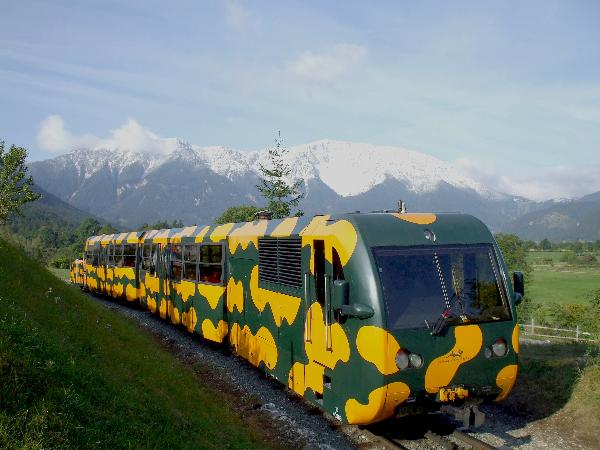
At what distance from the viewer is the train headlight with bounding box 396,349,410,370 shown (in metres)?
7.46

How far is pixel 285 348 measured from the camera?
1024cm

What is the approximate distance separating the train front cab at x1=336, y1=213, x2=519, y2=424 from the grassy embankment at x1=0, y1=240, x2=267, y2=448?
2.40 meters

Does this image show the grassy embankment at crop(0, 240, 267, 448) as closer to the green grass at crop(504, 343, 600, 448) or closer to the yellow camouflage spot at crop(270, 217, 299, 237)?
the yellow camouflage spot at crop(270, 217, 299, 237)

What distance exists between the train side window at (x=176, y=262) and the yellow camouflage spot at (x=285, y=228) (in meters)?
7.38

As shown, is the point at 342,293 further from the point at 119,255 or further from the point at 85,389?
the point at 119,255

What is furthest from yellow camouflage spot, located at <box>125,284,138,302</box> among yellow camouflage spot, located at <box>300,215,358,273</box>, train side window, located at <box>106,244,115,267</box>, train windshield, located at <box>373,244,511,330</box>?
train windshield, located at <box>373,244,511,330</box>

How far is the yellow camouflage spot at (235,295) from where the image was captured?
12.7 metres

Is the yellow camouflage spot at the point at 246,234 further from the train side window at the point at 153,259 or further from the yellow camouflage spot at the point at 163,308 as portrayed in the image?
the train side window at the point at 153,259

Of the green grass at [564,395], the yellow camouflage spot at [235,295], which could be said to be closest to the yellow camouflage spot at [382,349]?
the green grass at [564,395]

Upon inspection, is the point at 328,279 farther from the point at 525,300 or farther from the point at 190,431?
the point at 525,300

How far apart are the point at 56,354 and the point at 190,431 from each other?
6.88 feet

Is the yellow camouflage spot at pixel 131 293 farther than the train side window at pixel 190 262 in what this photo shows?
Yes

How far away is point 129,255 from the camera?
23828 mm

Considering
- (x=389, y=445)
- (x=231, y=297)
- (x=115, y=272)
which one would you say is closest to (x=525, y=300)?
(x=115, y=272)
